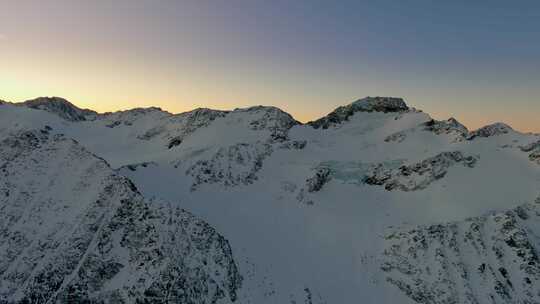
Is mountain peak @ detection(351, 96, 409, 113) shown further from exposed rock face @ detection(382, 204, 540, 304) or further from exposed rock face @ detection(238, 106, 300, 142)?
exposed rock face @ detection(382, 204, 540, 304)

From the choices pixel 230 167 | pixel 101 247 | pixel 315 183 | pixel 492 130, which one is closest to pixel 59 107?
pixel 230 167

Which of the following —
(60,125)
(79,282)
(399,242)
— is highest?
(60,125)

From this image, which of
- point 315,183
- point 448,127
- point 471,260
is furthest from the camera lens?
point 448,127

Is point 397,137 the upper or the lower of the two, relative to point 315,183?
upper

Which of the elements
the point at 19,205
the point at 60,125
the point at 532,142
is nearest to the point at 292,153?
the point at 532,142

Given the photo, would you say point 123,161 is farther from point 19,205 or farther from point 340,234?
point 340,234

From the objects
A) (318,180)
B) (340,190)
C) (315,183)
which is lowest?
(340,190)

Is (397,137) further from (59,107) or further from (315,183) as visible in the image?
(59,107)
